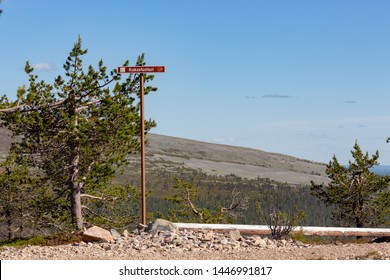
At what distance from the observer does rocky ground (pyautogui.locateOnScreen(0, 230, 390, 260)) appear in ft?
46.6

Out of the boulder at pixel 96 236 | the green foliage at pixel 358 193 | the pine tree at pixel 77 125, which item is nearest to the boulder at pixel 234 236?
the boulder at pixel 96 236

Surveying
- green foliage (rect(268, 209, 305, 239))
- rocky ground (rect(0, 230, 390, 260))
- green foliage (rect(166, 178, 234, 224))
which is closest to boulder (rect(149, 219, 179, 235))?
rocky ground (rect(0, 230, 390, 260))

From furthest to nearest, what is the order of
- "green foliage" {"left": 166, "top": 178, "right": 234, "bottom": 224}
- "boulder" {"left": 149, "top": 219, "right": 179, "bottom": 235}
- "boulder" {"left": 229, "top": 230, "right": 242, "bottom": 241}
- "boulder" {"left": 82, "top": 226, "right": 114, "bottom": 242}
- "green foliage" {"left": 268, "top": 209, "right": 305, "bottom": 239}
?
"green foliage" {"left": 166, "top": 178, "right": 234, "bottom": 224} → "green foliage" {"left": 268, "top": 209, "right": 305, "bottom": 239} → "boulder" {"left": 149, "top": 219, "right": 179, "bottom": 235} → "boulder" {"left": 229, "top": 230, "right": 242, "bottom": 241} → "boulder" {"left": 82, "top": 226, "right": 114, "bottom": 242}

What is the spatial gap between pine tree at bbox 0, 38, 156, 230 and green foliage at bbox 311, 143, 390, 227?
1654 centimetres

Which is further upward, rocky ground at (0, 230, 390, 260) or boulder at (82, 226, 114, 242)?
boulder at (82, 226, 114, 242)

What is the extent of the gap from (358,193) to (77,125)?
21.1 metres

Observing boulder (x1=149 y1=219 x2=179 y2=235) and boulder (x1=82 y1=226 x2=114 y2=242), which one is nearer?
boulder (x1=82 y1=226 x2=114 y2=242)

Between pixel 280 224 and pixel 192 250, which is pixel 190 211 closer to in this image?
Answer: pixel 280 224

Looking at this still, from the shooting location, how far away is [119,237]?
17.4 m

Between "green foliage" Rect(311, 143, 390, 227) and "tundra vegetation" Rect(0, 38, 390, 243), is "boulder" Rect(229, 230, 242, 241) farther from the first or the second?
"green foliage" Rect(311, 143, 390, 227)

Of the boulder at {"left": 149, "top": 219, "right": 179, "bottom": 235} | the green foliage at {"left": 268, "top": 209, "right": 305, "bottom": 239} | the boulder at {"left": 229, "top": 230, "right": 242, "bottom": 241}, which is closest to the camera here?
the boulder at {"left": 229, "top": 230, "right": 242, "bottom": 241}

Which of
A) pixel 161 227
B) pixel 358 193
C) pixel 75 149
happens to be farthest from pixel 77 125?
pixel 358 193
